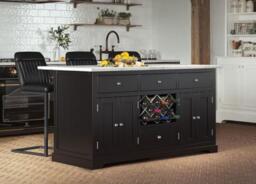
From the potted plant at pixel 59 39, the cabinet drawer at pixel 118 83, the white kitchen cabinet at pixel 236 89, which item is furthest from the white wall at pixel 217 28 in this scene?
the cabinet drawer at pixel 118 83

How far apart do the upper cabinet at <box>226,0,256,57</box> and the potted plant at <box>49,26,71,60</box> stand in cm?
255

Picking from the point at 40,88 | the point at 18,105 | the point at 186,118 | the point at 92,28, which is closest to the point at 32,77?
the point at 40,88

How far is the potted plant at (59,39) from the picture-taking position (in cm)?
1000

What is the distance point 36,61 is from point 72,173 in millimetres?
2043

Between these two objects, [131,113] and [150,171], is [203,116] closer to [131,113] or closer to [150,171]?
[131,113]

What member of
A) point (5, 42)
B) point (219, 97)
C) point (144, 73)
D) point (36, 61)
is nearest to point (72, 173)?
point (144, 73)

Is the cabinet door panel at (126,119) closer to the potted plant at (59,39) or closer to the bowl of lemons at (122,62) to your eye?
the bowl of lemons at (122,62)

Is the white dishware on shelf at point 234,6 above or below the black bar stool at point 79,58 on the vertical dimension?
above

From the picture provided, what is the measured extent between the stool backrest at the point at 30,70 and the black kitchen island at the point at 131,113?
0.62 m

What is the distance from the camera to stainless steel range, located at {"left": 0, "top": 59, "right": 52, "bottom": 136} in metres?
8.80

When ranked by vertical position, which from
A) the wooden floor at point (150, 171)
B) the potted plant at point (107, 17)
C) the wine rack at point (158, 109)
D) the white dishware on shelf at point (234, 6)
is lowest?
the wooden floor at point (150, 171)

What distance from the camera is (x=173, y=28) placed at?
436 inches

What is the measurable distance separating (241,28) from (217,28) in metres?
0.39

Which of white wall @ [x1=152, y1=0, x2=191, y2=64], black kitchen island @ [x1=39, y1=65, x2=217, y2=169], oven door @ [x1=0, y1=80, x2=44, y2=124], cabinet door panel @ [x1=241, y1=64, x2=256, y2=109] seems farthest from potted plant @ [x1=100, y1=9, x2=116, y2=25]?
black kitchen island @ [x1=39, y1=65, x2=217, y2=169]
